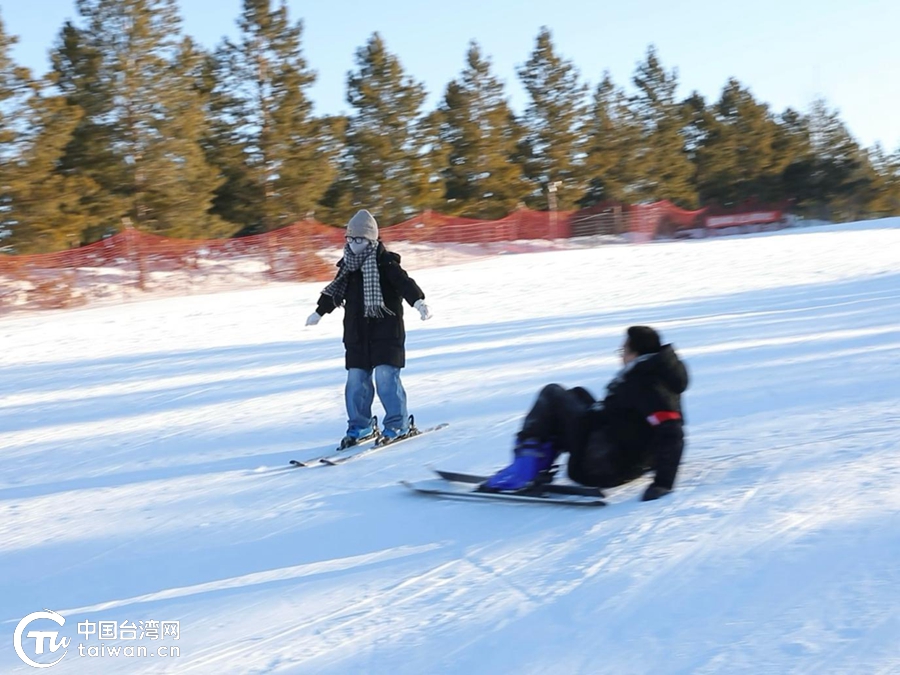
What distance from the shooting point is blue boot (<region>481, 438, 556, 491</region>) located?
17.3ft

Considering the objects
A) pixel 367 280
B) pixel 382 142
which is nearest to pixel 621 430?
pixel 367 280

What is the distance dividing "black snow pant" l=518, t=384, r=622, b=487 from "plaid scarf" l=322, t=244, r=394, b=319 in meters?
1.99

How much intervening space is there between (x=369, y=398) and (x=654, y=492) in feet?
9.17

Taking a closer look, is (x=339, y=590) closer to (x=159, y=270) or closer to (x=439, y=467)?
(x=439, y=467)

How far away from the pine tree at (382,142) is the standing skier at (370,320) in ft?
109

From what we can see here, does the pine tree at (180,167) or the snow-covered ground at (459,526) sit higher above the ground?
the pine tree at (180,167)

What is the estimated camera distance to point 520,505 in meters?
5.22

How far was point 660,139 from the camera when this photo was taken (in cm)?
5538

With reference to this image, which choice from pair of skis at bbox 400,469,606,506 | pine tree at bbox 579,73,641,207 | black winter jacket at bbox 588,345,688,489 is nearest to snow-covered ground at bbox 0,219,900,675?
pair of skis at bbox 400,469,606,506

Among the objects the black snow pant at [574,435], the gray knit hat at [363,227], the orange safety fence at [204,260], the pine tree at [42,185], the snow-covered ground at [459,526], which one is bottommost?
the snow-covered ground at [459,526]

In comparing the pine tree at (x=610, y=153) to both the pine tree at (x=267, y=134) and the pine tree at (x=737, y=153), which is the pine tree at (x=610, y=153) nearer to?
the pine tree at (x=737, y=153)

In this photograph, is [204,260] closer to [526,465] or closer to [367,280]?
[367,280]

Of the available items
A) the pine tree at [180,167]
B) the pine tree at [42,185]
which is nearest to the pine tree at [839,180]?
the pine tree at [180,167]

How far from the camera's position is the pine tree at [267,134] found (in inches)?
1417
